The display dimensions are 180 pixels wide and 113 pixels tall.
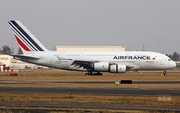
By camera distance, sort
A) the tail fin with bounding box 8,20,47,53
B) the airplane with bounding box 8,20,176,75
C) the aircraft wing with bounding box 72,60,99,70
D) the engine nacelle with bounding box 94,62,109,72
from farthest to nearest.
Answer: the tail fin with bounding box 8,20,47,53 < the airplane with bounding box 8,20,176,75 < the aircraft wing with bounding box 72,60,99,70 < the engine nacelle with bounding box 94,62,109,72

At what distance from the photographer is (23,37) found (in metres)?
70.1

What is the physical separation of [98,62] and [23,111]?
47.9m

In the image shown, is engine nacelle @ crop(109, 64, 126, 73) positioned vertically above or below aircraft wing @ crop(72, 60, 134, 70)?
below

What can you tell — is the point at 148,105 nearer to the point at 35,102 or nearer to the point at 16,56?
the point at 35,102

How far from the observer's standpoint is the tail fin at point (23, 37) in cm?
7000

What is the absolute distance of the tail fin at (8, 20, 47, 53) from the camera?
230 ft

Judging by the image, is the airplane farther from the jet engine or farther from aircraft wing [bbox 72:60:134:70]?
the jet engine

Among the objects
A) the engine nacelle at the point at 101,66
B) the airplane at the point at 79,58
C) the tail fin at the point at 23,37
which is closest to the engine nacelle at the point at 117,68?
the engine nacelle at the point at 101,66

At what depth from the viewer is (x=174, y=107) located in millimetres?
24750

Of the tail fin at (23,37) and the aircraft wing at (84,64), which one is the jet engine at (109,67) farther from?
the tail fin at (23,37)

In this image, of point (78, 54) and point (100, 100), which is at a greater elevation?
point (78, 54)

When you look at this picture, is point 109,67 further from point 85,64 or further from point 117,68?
point 85,64

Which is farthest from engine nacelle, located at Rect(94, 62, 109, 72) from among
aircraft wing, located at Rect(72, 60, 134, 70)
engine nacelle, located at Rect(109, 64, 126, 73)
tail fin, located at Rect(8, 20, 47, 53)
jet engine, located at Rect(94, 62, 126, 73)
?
tail fin, located at Rect(8, 20, 47, 53)

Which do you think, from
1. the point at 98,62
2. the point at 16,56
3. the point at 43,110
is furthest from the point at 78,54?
the point at 43,110
